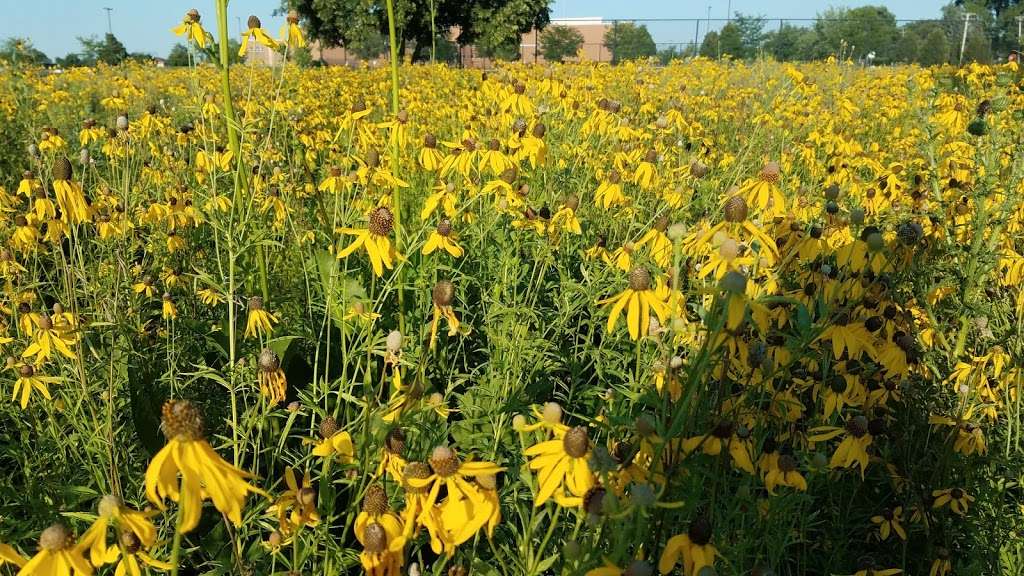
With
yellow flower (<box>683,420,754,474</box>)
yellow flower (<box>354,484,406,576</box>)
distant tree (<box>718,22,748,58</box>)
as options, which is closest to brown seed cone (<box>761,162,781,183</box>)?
yellow flower (<box>683,420,754,474</box>)

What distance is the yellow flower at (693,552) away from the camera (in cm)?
123

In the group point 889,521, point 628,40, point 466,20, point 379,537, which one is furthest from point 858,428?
point 628,40

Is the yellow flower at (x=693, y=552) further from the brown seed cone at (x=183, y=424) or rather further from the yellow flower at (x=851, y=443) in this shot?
the brown seed cone at (x=183, y=424)

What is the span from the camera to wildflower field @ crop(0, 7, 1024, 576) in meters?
1.19

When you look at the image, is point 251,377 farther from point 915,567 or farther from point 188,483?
point 915,567

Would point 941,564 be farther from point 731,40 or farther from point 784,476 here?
point 731,40

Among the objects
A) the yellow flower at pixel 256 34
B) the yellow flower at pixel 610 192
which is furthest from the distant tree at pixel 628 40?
the yellow flower at pixel 256 34

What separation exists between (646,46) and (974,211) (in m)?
33.5

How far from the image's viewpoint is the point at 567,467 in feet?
3.67

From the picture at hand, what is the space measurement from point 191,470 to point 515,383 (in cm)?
127

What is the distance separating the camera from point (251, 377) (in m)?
1.93

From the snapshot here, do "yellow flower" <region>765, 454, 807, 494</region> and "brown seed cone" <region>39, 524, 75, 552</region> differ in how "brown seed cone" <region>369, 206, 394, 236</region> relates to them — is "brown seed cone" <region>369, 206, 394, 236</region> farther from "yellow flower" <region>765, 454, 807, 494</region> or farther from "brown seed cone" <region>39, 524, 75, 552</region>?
"yellow flower" <region>765, 454, 807, 494</region>

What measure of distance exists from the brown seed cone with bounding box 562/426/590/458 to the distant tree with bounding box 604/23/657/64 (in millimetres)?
35050

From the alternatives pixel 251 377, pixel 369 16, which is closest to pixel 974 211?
pixel 251 377
